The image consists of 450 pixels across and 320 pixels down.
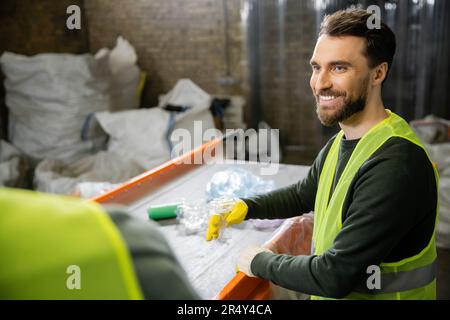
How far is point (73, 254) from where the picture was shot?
1.22 feet

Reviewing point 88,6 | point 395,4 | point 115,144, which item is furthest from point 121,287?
point 88,6

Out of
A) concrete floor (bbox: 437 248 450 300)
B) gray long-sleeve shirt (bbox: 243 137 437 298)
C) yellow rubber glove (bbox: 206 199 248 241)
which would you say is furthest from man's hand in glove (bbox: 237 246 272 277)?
concrete floor (bbox: 437 248 450 300)

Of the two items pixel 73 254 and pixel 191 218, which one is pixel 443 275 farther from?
pixel 73 254

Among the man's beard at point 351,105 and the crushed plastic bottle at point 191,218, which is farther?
the crushed plastic bottle at point 191,218

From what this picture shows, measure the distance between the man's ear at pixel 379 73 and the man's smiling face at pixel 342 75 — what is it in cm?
2

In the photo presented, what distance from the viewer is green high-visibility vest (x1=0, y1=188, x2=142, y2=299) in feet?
1.21

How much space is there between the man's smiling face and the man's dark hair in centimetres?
1

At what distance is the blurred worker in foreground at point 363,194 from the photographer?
3.25 ft

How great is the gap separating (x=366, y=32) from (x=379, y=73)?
12 cm

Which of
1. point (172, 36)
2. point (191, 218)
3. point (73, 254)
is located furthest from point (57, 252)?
point (172, 36)

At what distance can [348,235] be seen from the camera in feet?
3.30

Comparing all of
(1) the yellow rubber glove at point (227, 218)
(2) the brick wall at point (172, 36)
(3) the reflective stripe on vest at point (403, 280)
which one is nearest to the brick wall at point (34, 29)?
(2) the brick wall at point (172, 36)

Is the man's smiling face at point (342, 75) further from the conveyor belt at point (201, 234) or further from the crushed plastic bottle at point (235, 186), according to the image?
the crushed plastic bottle at point (235, 186)

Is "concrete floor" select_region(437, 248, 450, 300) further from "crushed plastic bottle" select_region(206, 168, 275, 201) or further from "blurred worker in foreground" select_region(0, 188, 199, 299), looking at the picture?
"blurred worker in foreground" select_region(0, 188, 199, 299)
